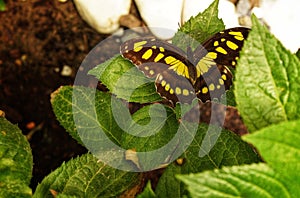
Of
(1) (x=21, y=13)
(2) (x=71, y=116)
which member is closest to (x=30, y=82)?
(1) (x=21, y=13)

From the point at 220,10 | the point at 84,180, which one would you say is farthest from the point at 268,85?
the point at 220,10

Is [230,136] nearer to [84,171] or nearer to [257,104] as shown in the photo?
[257,104]

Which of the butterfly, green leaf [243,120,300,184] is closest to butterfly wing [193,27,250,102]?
the butterfly

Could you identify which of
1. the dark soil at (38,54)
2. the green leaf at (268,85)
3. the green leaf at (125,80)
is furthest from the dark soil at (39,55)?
the green leaf at (268,85)

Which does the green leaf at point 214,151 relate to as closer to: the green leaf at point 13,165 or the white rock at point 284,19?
the green leaf at point 13,165

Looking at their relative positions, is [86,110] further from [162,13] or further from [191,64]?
[162,13]

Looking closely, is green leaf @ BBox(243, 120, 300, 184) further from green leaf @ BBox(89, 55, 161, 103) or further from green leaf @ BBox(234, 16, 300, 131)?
green leaf @ BBox(89, 55, 161, 103)
